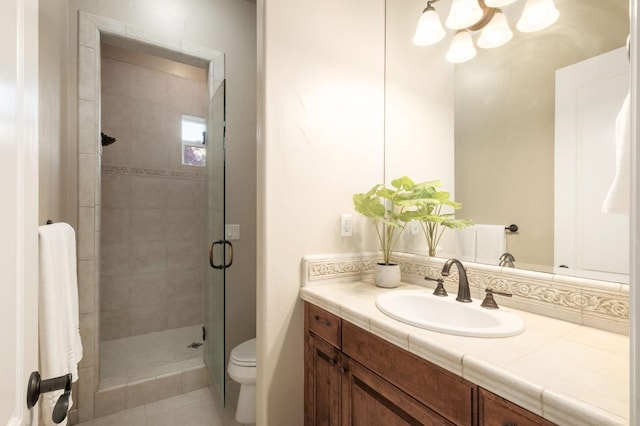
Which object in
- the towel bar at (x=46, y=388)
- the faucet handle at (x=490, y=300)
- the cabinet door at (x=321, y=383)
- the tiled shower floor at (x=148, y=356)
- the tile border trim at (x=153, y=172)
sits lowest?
the tiled shower floor at (x=148, y=356)

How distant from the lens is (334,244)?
4.80 ft

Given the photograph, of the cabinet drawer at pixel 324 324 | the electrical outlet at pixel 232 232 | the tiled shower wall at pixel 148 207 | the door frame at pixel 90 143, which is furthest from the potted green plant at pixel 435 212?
the tiled shower wall at pixel 148 207

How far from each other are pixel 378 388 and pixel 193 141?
122 inches

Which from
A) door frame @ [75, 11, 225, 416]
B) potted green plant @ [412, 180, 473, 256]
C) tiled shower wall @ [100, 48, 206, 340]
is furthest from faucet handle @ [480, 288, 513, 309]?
tiled shower wall @ [100, 48, 206, 340]

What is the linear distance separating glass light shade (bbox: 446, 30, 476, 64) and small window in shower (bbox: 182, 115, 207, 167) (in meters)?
2.61

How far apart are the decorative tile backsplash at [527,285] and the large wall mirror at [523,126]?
7 cm

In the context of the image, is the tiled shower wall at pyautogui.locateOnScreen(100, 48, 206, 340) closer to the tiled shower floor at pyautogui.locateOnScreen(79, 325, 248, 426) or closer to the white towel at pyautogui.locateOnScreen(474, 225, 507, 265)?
the tiled shower floor at pyautogui.locateOnScreen(79, 325, 248, 426)

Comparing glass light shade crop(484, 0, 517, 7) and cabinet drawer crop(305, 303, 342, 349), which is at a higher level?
glass light shade crop(484, 0, 517, 7)

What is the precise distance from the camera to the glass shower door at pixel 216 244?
73.5 inches

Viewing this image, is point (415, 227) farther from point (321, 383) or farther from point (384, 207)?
point (321, 383)

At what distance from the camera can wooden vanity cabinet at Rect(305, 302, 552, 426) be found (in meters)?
0.67

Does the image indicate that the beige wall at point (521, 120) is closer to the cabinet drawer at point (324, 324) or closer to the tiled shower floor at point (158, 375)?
the cabinet drawer at point (324, 324)

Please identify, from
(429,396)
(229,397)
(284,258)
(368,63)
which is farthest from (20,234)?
(229,397)

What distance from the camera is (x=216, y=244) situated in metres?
2.02
